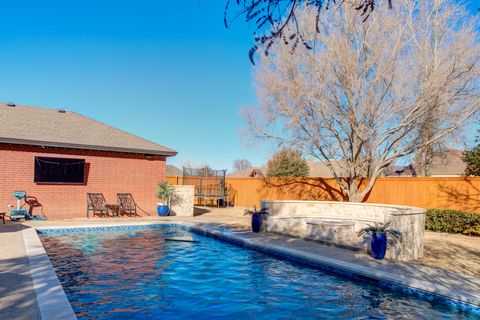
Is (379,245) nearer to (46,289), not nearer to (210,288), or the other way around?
(210,288)

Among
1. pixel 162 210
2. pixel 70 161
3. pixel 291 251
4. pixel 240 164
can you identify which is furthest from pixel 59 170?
pixel 240 164

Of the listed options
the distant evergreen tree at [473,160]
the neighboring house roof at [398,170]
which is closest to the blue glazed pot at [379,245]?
the distant evergreen tree at [473,160]

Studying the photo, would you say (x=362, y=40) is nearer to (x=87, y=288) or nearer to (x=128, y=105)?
(x=87, y=288)

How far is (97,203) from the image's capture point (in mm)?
15617

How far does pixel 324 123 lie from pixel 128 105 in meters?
17.4

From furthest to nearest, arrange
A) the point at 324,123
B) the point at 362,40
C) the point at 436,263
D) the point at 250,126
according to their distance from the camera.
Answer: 1. the point at 250,126
2. the point at 324,123
3. the point at 362,40
4. the point at 436,263

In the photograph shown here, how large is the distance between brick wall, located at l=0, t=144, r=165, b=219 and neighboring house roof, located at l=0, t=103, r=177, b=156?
40 cm

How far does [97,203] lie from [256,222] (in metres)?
7.43

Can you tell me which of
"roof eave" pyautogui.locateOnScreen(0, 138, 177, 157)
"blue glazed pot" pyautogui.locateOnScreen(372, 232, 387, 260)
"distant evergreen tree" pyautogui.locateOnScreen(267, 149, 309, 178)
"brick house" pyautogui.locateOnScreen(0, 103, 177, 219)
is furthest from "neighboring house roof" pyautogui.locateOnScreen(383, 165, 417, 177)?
"blue glazed pot" pyautogui.locateOnScreen(372, 232, 387, 260)

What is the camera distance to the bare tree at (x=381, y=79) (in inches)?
609

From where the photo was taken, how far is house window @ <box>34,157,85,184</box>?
1448cm

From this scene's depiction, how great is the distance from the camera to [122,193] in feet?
53.7

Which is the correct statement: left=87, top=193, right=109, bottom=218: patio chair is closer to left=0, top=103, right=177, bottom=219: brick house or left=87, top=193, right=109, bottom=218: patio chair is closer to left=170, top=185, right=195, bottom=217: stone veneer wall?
left=0, top=103, right=177, bottom=219: brick house

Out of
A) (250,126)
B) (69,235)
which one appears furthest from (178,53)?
(69,235)
